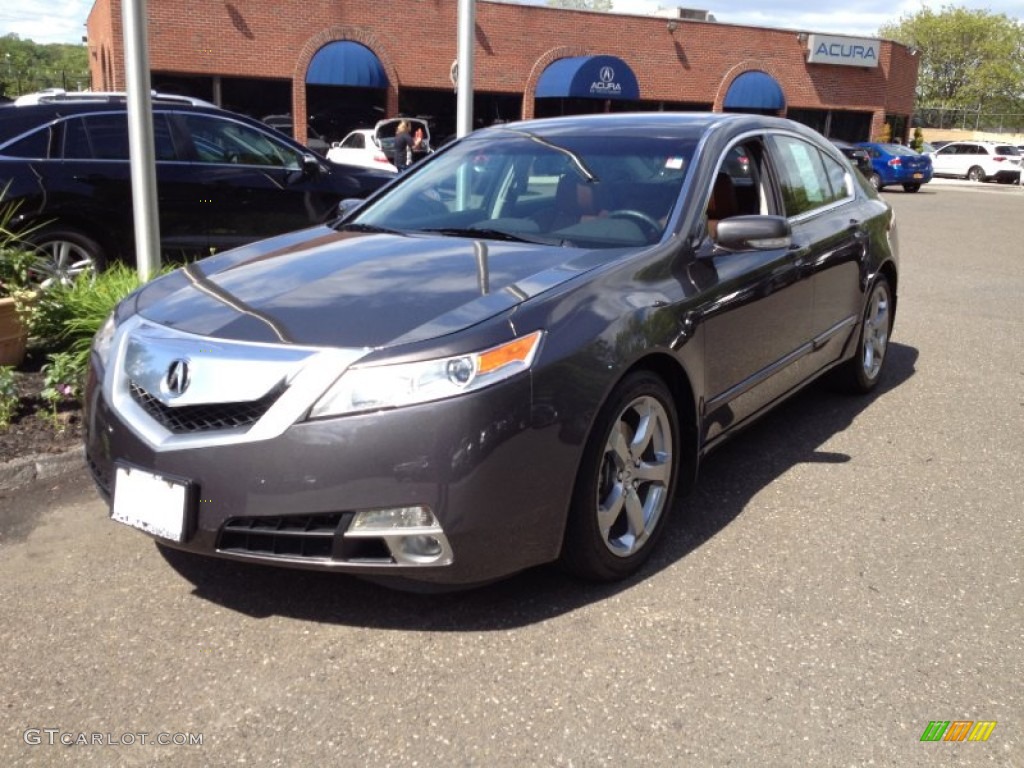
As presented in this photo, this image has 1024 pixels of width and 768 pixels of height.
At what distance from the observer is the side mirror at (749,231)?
3867 mm

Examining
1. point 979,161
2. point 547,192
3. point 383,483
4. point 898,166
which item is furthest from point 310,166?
point 979,161

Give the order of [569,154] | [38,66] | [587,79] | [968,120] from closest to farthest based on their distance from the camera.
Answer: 1. [569,154]
2. [587,79]
3. [968,120]
4. [38,66]

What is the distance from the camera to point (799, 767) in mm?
2506

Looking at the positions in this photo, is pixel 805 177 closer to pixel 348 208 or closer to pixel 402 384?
pixel 348 208

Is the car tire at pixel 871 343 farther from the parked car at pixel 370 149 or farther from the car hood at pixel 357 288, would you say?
the parked car at pixel 370 149

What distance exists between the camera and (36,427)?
4.79 meters

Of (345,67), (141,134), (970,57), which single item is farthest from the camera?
A: (970,57)

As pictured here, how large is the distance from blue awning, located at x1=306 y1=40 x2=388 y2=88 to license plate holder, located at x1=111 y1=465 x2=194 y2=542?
27.3 metres

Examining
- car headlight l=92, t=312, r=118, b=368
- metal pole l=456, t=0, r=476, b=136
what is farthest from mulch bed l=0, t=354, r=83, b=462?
metal pole l=456, t=0, r=476, b=136

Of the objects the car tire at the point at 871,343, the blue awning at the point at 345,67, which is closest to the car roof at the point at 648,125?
the car tire at the point at 871,343

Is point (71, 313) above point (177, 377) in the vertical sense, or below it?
below

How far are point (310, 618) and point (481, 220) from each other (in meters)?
1.85

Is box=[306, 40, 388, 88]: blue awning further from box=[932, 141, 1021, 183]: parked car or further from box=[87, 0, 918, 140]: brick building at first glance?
box=[932, 141, 1021, 183]: parked car

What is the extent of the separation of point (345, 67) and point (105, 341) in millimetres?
27070
